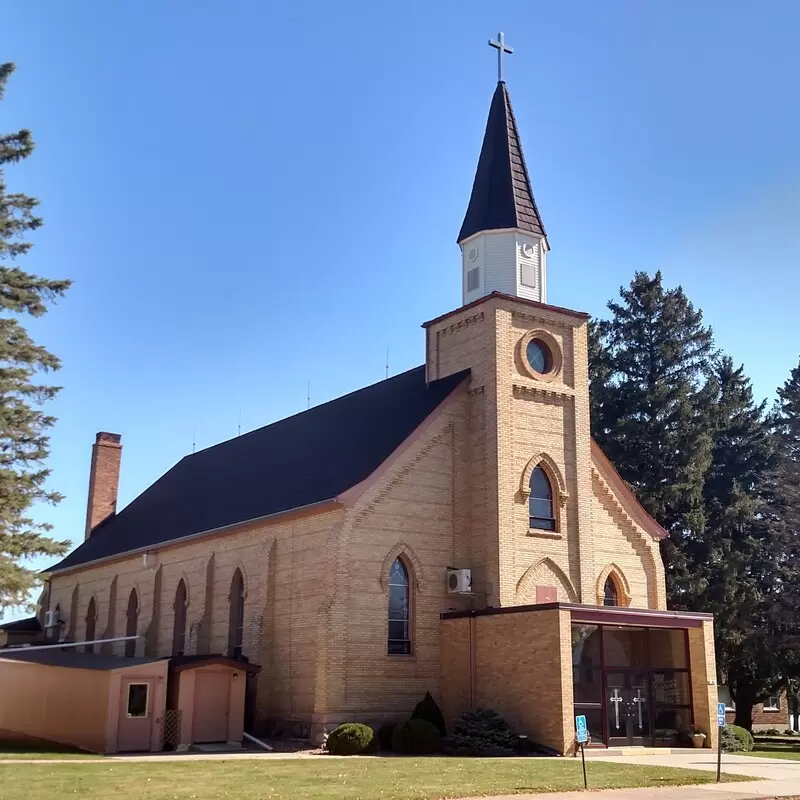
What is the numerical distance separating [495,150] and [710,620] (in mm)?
18089

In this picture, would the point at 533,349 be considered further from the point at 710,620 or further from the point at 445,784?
the point at 445,784

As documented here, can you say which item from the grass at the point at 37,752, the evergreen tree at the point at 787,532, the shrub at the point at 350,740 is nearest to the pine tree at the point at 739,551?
the evergreen tree at the point at 787,532

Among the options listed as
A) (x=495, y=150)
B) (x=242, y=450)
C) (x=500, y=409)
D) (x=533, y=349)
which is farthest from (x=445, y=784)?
(x=242, y=450)

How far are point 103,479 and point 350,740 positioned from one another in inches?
1284

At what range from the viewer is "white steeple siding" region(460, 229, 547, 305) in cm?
3506

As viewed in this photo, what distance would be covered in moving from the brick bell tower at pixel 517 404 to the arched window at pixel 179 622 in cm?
1290

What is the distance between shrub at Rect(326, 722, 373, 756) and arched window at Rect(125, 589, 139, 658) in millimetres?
17594

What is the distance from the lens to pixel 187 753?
28.6 m

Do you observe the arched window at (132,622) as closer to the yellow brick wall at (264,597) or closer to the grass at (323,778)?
the yellow brick wall at (264,597)

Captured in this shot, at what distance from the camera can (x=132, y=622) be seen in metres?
44.1

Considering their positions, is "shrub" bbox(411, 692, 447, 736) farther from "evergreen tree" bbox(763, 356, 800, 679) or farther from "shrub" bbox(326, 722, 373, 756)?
"evergreen tree" bbox(763, 356, 800, 679)

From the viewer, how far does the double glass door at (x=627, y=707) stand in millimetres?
29016

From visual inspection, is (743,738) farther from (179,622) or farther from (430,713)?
(179,622)

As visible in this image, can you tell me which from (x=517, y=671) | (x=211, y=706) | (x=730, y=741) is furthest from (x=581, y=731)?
(x=211, y=706)
